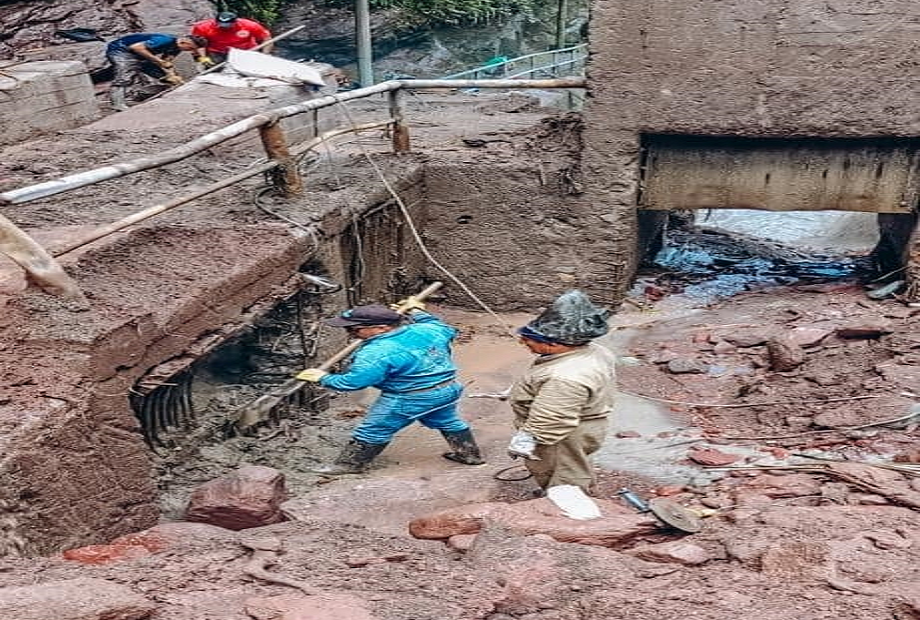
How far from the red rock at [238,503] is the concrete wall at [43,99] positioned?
5049 mm

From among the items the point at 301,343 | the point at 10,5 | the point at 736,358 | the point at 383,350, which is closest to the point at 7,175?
the point at 301,343

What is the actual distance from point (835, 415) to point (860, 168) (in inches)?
112

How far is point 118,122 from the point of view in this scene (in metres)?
8.52

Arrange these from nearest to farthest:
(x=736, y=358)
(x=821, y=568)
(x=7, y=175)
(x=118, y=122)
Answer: (x=821, y=568)
(x=7, y=175)
(x=736, y=358)
(x=118, y=122)

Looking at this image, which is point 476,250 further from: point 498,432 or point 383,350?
point 383,350

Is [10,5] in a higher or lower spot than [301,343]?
higher

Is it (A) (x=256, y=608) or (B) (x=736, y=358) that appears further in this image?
(B) (x=736, y=358)

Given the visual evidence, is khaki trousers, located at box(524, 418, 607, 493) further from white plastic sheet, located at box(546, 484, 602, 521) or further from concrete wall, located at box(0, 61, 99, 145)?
concrete wall, located at box(0, 61, 99, 145)

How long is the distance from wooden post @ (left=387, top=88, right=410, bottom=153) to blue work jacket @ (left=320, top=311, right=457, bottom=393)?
3.08 m

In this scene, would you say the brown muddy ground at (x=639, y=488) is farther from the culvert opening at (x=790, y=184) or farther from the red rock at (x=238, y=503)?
the culvert opening at (x=790, y=184)

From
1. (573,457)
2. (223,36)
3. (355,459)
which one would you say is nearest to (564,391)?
(573,457)

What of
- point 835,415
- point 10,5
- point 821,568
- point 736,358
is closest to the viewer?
point 821,568

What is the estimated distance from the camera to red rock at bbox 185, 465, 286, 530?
443 centimetres

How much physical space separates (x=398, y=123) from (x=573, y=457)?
4415 mm
